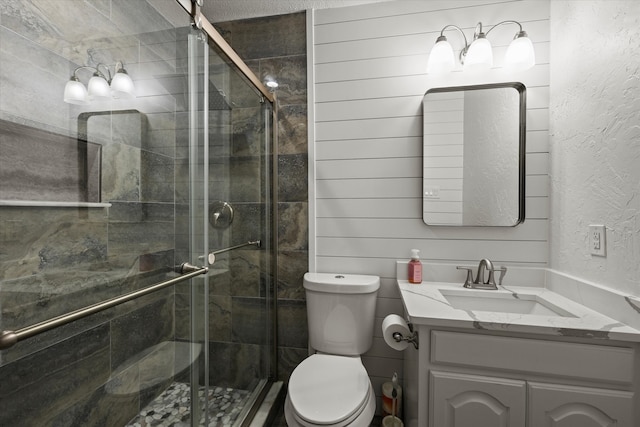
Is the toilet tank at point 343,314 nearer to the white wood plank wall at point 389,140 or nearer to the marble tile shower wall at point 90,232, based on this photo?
the white wood plank wall at point 389,140

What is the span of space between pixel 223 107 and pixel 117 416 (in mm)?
1149

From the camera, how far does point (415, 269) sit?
59.4 inches

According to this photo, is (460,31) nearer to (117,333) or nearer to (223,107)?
(223,107)

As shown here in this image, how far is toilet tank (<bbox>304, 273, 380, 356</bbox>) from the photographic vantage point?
1470 millimetres

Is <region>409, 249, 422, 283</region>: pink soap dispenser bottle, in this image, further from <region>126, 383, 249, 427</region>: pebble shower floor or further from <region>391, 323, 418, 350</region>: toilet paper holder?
<region>126, 383, 249, 427</region>: pebble shower floor

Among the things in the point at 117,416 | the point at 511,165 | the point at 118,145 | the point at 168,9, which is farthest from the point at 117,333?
the point at 511,165

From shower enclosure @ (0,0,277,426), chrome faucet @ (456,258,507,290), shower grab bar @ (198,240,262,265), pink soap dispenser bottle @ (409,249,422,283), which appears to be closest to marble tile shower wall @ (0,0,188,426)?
shower enclosure @ (0,0,277,426)

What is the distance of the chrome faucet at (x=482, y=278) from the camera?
1396 millimetres

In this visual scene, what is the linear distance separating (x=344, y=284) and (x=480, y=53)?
Answer: 1272 millimetres

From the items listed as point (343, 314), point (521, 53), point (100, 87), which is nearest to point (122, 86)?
point (100, 87)

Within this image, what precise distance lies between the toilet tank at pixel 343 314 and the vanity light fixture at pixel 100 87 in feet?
3.60

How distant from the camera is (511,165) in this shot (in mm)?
1480

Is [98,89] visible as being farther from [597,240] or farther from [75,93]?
[597,240]

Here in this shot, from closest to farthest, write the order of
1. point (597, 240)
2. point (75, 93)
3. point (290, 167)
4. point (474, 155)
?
point (75, 93) → point (597, 240) → point (474, 155) → point (290, 167)
